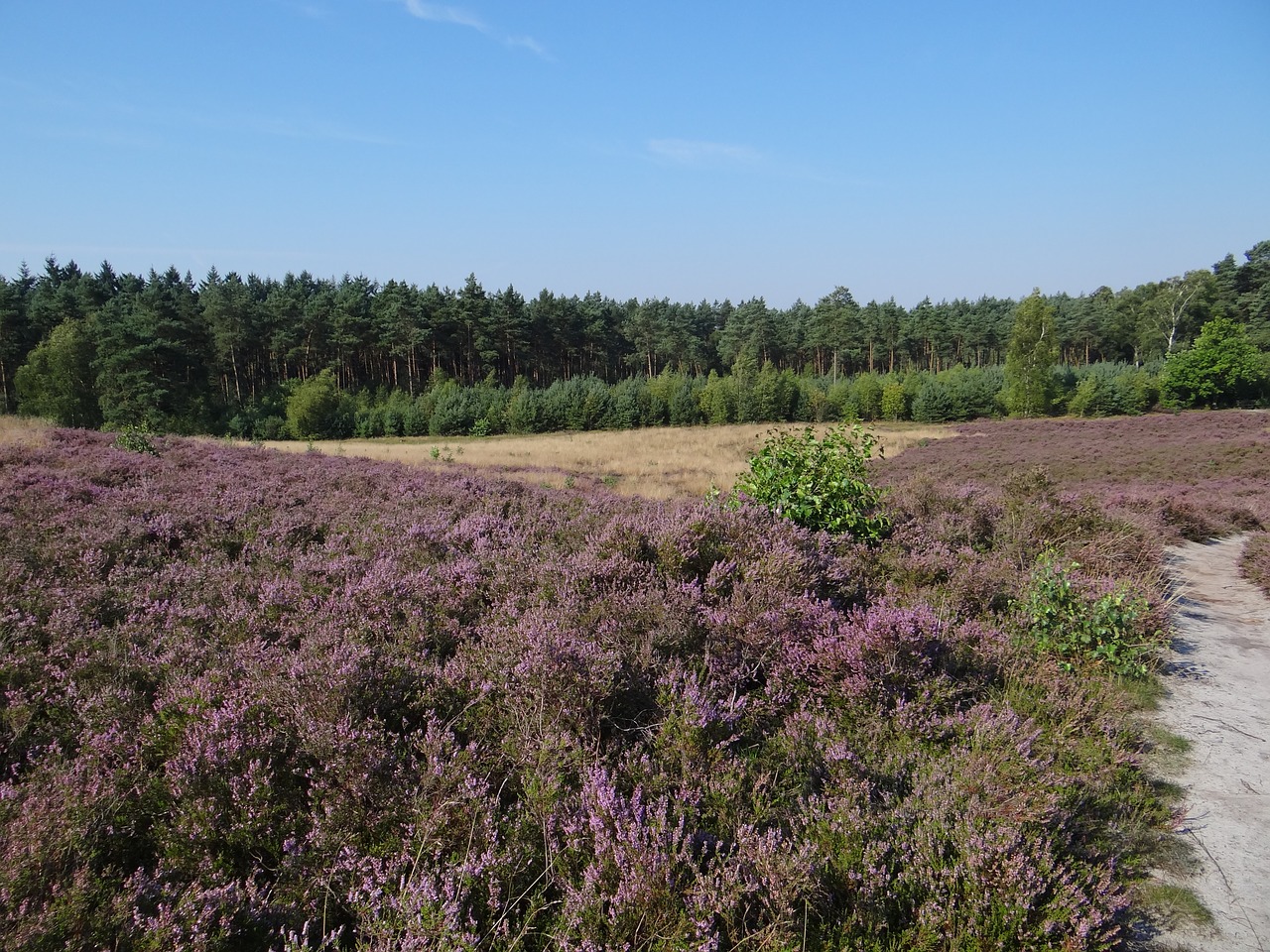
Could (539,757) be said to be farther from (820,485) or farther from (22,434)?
(22,434)

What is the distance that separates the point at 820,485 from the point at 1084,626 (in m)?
2.67

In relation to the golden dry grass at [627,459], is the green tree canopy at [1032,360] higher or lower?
higher

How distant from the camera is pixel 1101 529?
8.08 metres

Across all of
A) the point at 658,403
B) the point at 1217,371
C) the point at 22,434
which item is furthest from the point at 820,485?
the point at 1217,371

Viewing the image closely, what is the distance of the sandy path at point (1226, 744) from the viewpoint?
2893 millimetres

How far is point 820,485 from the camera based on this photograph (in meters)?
6.96

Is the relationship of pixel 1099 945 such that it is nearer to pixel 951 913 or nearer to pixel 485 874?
pixel 951 913

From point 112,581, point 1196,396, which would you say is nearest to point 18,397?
point 112,581

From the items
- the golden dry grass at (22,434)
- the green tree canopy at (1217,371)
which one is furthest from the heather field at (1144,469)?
the green tree canopy at (1217,371)

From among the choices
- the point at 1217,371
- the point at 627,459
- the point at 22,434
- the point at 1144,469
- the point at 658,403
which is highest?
the point at 1217,371

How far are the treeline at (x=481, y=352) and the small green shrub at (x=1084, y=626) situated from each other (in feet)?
185

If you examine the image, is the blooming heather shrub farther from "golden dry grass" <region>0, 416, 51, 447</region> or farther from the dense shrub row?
the dense shrub row

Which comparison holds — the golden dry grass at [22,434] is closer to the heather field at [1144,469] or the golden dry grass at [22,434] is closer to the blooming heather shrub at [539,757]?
the blooming heather shrub at [539,757]

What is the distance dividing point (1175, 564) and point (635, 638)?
894 cm
